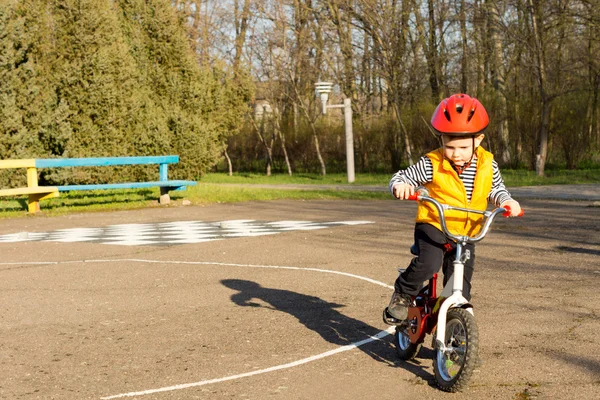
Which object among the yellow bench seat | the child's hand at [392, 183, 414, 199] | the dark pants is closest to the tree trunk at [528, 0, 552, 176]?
the yellow bench seat

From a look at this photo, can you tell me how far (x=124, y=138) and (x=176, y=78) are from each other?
6.18 meters

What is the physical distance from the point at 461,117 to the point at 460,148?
0.74 ft

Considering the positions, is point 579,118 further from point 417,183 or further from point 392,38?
point 417,183

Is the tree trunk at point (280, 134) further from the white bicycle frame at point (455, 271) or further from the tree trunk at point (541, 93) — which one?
the white bicycle frame at point (455, 271)

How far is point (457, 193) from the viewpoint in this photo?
5.60 meters

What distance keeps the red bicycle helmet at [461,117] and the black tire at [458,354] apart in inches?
41.6

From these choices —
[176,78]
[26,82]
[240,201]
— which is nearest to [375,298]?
[240,201]

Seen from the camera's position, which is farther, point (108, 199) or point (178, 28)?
point (178, 28)

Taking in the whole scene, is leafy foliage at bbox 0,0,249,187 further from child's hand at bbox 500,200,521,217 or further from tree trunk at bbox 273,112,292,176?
child's hand at bbox 500,200,521,217

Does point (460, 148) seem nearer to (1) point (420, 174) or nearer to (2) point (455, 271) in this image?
(1) point (420, 174)

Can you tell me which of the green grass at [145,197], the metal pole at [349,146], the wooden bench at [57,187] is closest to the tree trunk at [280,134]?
the metal pole at [349,146]

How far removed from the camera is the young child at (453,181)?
545cm

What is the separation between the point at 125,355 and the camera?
20.9 feet

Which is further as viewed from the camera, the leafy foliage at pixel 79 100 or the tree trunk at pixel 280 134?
the tree trunk at pixel 280 134
